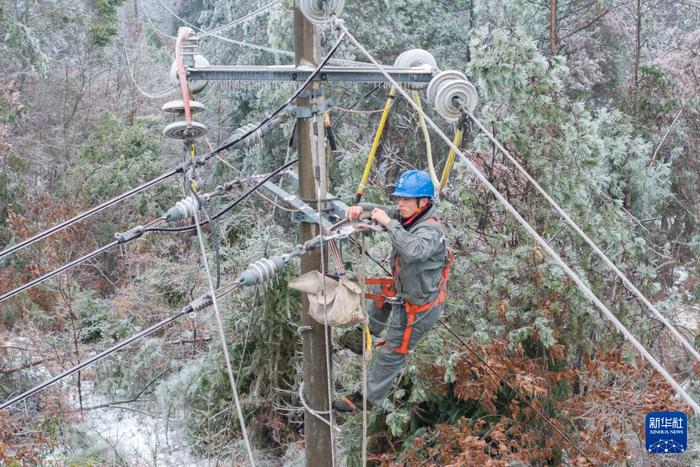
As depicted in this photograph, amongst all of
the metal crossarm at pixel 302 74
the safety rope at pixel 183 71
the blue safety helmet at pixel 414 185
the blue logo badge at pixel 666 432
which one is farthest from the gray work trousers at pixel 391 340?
the blue logo badge at pixel 666 432

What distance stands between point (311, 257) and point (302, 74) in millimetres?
1298

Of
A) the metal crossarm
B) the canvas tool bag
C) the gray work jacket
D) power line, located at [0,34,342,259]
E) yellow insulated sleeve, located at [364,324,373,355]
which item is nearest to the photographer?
power line, located at [0,34,342,259]

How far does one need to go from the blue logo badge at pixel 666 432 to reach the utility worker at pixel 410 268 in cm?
357

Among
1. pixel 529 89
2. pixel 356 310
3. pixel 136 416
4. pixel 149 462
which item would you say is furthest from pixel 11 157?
pixel 356 310

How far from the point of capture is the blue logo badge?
8.04 m

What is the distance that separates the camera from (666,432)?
8203mm

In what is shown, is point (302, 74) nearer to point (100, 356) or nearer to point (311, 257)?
point (311, 257)

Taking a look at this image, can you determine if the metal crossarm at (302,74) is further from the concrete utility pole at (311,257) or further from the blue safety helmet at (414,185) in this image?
the blue safety helmet at (414,185)

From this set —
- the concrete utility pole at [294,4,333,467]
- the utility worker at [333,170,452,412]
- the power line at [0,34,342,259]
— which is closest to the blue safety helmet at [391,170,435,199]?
the utility worker at [333,170,452,412]

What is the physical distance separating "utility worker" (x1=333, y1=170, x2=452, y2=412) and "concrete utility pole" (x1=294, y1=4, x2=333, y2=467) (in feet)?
1.27

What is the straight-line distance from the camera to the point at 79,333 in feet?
38.3

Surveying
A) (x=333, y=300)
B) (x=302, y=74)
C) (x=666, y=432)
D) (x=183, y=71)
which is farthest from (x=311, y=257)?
(x=666, y=432)

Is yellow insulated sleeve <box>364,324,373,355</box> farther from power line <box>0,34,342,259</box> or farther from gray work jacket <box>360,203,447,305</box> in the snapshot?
power line <box>0,34,342,259</box>

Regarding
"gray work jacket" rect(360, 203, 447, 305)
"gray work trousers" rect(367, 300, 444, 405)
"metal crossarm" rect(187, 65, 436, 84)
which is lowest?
"gray work trousers" rect(367, 300, 444, 405)
